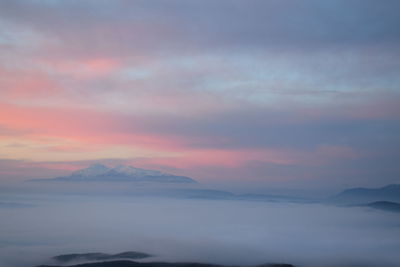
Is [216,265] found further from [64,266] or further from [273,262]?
[64,266]

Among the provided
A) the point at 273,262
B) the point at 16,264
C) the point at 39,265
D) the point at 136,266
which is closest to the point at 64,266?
the point at 39,265

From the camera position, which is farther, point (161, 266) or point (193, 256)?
point (193, 256)

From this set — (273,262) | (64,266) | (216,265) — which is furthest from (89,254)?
(273,262)

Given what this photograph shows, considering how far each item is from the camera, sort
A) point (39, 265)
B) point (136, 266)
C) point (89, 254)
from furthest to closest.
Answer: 1. point (89, 254)
2. point (39, 265)
3. point (136, 266)

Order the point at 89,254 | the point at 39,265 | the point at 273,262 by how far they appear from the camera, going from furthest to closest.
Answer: the point at 273,262 < the point at 89,254 < the point at 39,265

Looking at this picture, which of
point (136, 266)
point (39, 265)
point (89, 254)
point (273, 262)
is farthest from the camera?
point (273, 262)

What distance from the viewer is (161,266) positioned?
161250 mm

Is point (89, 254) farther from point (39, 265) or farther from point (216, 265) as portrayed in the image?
point (216, 265)

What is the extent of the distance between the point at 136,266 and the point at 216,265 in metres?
30.6

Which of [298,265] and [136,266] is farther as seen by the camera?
[298,265]

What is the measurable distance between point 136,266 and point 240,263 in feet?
156

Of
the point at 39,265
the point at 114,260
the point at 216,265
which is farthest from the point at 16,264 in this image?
the point at 216,265

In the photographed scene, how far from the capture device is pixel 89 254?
182875mm

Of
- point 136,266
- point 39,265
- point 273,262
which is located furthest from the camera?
point 273,262
